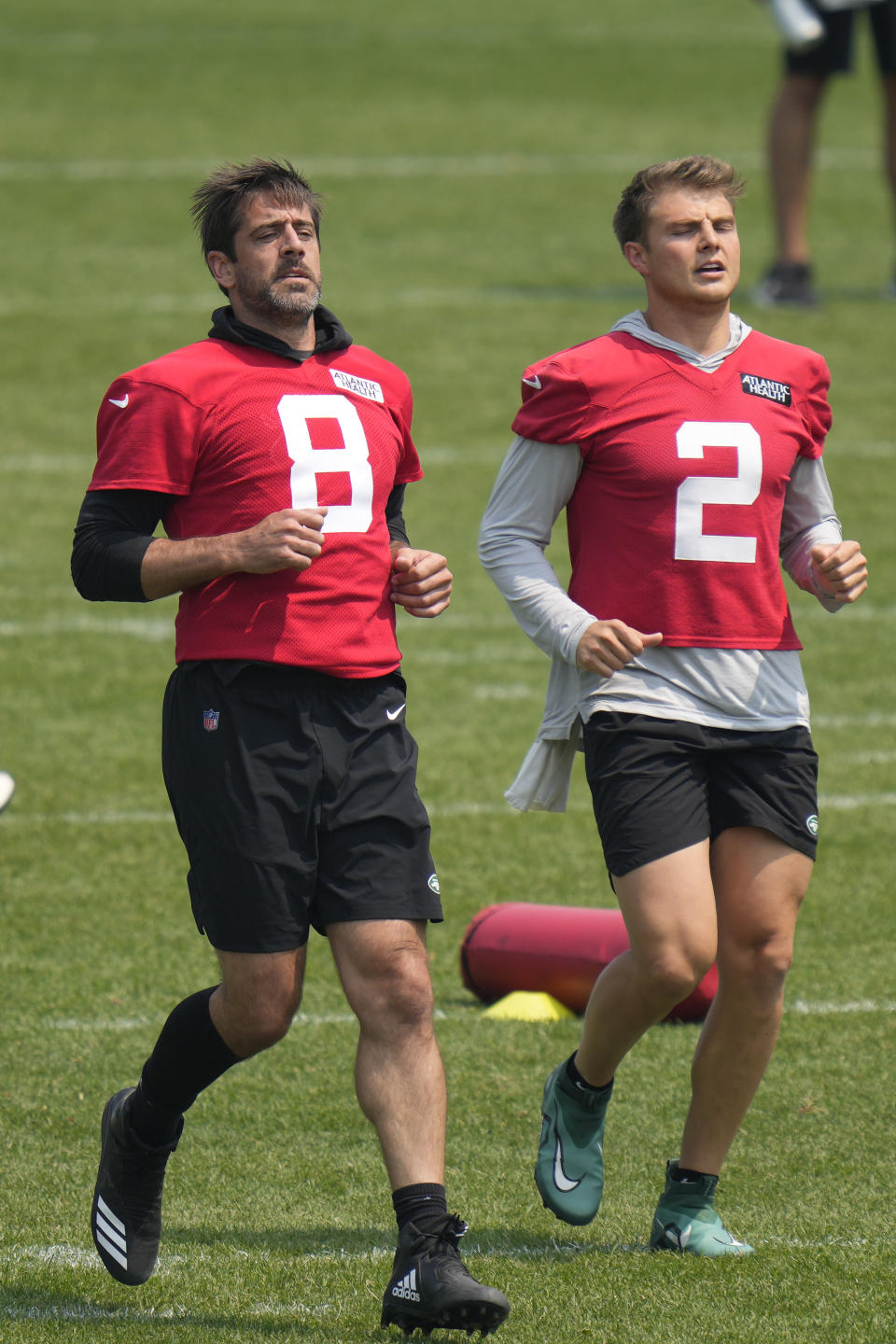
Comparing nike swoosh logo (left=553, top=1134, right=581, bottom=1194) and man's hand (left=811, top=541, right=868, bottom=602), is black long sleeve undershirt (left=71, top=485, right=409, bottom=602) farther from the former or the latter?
nike swoosh logo (left=553, top=1134, right=581, bottom=1194)

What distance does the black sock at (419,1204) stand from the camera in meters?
3.90

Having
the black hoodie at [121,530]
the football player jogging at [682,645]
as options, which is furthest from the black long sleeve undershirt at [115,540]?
the football player jogging at [682,645]

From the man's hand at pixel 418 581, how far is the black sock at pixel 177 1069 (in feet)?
2.82

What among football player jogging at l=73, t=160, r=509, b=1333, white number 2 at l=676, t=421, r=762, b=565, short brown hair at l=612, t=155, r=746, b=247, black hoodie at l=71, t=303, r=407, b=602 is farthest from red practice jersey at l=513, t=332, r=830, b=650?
black hoodie at l=71, t=303, r=407, b=602

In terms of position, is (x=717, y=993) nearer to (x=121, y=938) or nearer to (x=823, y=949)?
(x=823, y=949)

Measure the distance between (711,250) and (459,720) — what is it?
4.64m

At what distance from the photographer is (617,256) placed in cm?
1630

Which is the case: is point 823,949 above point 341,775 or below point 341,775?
below

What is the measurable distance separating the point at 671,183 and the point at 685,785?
127 centimetres

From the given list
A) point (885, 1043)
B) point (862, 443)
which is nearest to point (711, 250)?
point (885, 1043)

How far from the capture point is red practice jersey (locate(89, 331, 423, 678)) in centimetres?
409

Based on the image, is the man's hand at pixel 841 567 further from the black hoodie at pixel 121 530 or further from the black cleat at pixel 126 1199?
the black cleat at pixel 126 1199

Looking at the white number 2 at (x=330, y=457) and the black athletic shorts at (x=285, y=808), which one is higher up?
the white number 2 at (x=330, y=457)

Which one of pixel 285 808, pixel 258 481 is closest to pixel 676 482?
pixel 258 481
